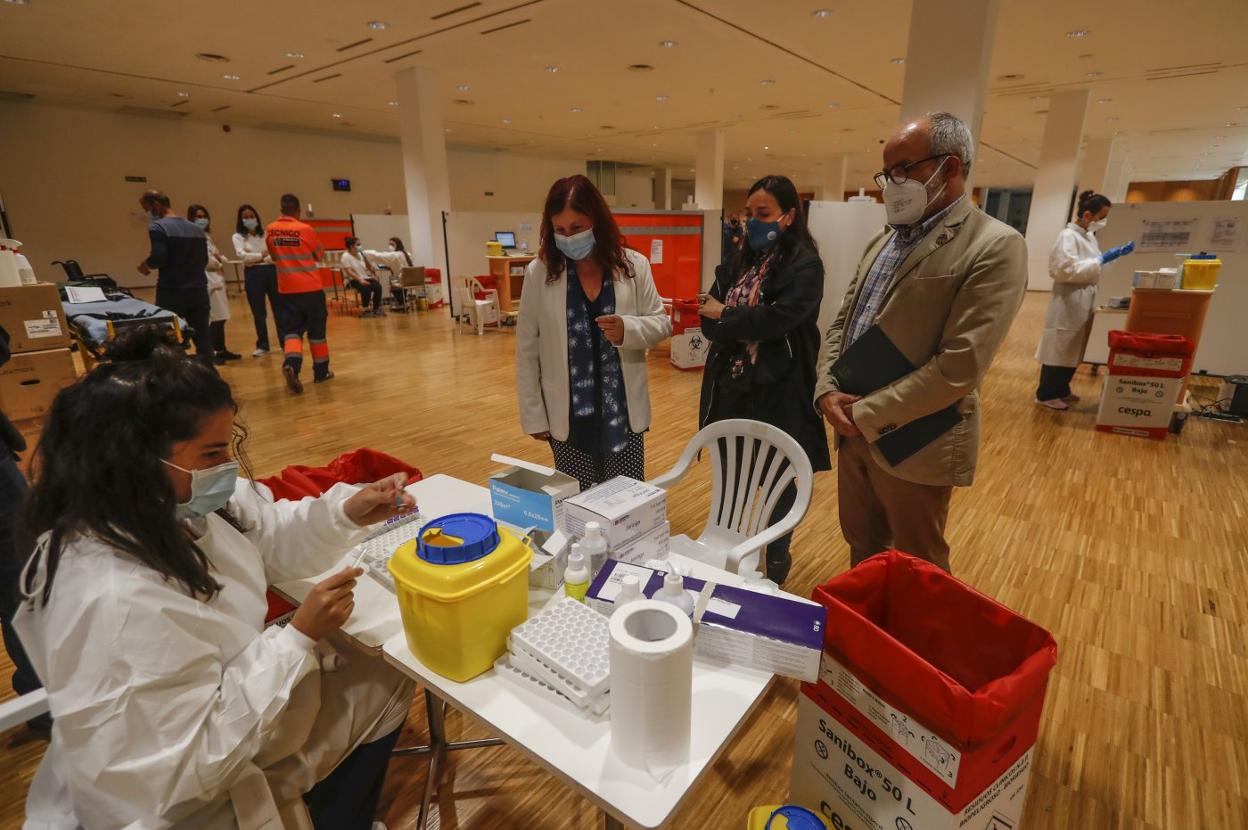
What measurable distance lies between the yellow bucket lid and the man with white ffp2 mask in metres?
1.09

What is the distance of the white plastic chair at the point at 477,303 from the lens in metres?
8.38

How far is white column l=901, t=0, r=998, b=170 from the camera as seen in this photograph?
418cm

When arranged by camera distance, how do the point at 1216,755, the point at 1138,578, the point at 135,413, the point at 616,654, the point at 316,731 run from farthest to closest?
the point at 1138,578 → the point at 1216,755 → the point at 316,731 → the point at 135,413 → the point at 616,654

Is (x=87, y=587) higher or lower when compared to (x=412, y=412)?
higher

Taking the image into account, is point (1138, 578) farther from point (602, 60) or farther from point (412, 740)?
point (602, 60)

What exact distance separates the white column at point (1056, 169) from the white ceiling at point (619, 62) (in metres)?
0.40

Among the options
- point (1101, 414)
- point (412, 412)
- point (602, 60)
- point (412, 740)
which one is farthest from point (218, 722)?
point (602, 60)

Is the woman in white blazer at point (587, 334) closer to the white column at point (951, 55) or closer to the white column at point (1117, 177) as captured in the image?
the white column at point (951, 55)

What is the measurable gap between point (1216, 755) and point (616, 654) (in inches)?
82.1

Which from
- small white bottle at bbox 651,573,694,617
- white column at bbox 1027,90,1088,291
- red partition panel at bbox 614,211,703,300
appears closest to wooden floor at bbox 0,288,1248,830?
small white bottle at bbox 651,573,694,617

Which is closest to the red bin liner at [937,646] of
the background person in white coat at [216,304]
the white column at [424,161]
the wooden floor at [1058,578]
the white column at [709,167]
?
the wooden floor at [1058,578]

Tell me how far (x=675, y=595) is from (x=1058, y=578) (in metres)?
2.46

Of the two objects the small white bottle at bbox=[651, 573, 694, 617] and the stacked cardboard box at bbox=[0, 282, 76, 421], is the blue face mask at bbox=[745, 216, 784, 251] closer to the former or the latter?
the small white bottle at bbox=[651, 573, 694, 617]

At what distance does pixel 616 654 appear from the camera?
0.80 meters
